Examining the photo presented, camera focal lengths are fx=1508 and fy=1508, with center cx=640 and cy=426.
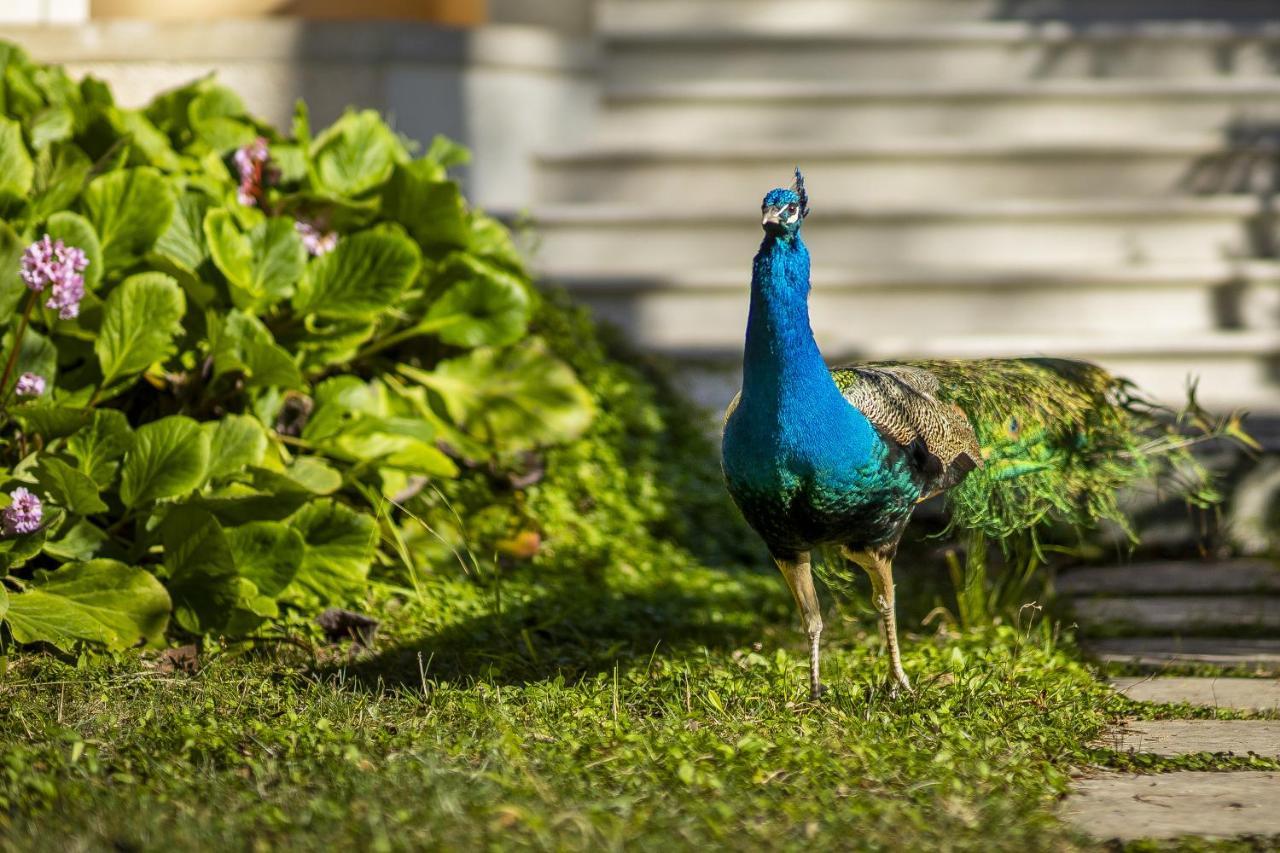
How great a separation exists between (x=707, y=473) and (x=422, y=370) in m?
1.00

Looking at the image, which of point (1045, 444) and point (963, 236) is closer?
point (1045, 444)

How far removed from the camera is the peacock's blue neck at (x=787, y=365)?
2816 millimetres

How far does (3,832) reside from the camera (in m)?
2.20

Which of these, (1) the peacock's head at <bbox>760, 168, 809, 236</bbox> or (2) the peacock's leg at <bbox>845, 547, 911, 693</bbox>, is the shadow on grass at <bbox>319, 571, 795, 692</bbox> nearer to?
(2) the peacock's leg at <bbox>845, 547, 911, 693</bbox>

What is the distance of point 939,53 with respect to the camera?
588 centimetres

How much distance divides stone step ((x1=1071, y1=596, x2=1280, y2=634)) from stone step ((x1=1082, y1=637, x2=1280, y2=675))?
81 mm

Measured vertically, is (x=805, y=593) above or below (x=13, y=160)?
below

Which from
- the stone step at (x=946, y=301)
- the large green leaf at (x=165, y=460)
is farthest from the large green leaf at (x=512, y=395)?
the stone step at (x=946, y=301)

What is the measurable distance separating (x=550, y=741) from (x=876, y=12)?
4190 mm

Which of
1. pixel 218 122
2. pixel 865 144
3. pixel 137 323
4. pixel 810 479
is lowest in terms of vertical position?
pixel 810 479

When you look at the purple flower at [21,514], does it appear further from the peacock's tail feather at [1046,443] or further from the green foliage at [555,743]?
the peacock's tail feather at [1046,443]

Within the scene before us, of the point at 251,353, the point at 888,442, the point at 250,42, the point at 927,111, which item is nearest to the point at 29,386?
the point at 251,353

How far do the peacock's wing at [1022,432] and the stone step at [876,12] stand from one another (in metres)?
2.73

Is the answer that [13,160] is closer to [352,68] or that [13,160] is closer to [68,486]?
[68,486]
